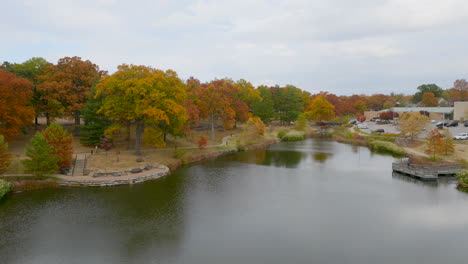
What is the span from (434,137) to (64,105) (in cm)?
4735

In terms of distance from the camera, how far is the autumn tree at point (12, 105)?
32.1 meters

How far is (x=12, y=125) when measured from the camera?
33.2 metres

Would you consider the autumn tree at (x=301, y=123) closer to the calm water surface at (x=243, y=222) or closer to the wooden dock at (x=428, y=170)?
the wooden dock at (x=428, y=170)

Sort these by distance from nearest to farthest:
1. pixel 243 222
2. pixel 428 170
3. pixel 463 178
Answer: pixel 243 222 < pixel 463 178 < pixel 428 170

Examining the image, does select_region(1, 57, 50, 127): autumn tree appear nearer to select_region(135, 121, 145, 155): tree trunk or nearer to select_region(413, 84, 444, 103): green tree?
select_region(135, 121, 145, 155): tree trunk

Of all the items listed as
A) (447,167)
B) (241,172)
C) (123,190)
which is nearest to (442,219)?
(447,167)

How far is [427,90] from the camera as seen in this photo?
119812 mm

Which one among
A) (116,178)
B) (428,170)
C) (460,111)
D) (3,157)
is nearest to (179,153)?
(116,178)

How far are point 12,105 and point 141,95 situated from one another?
13.5 m

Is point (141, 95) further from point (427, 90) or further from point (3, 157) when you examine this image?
point (427, 90)

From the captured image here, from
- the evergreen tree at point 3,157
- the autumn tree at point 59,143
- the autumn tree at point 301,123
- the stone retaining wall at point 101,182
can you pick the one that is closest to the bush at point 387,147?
the autumn tree at point 301,123

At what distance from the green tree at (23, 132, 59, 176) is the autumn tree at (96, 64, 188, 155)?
8.10m

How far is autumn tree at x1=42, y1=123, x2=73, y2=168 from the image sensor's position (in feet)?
93.8

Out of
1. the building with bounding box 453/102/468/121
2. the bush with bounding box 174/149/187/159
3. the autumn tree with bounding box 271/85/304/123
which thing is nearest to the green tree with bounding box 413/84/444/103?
the building with bounding box 453/102/468/121
